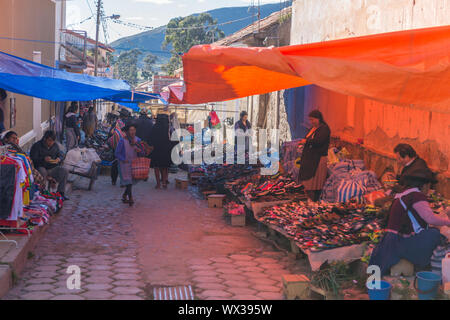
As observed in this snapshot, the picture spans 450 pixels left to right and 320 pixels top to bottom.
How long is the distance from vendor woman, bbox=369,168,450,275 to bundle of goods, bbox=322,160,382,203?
7.08 ft

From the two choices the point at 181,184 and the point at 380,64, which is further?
the point at 181,184

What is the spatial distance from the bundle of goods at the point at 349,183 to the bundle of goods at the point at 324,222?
0.22 metres

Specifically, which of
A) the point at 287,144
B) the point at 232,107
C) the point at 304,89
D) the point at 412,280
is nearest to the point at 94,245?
the point at 412,280

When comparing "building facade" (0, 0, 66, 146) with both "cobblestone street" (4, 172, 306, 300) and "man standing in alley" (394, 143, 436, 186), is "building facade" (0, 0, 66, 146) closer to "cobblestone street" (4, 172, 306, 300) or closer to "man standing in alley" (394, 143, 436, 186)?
"cobblestone street" (4, 172, 306, 300)

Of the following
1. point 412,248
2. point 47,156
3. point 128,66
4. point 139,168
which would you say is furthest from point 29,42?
point 128,66

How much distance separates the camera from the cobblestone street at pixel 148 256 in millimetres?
5730

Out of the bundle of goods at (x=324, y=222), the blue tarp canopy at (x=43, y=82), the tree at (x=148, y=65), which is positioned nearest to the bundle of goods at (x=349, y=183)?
the bundle of goods at (x=324, y=222)

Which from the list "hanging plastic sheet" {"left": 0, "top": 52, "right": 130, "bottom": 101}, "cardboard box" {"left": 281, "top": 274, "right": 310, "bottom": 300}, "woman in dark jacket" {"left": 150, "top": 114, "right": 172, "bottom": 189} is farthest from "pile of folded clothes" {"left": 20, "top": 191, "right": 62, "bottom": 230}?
"woman in dark jacket" {"left": 150, "top": 114, "right": 172, "bottom": 189}

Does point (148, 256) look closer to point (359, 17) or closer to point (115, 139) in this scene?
point (359, 17)

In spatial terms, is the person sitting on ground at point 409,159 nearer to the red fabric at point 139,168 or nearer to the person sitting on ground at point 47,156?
the red fabric at point 139,168

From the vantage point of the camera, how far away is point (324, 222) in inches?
276

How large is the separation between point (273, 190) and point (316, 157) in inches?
36.4

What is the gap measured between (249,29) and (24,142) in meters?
9.45

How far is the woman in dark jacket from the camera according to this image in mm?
12758
